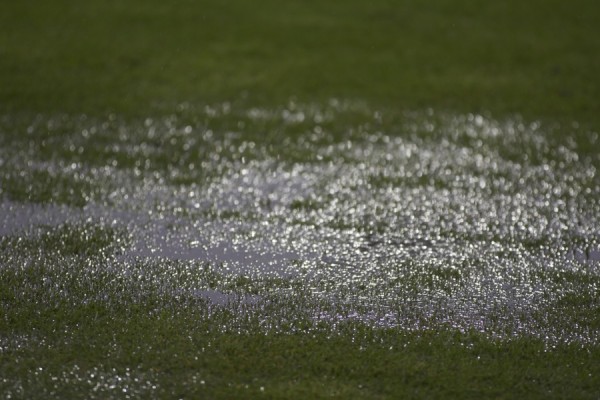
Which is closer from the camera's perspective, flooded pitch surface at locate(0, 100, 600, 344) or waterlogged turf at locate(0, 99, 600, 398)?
waterlogged turf at locate(0, 99, 600, 398)

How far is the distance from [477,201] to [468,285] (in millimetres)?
354

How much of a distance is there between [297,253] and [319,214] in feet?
0.56

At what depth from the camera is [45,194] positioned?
1900mm

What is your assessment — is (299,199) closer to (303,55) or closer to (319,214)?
(319,214)

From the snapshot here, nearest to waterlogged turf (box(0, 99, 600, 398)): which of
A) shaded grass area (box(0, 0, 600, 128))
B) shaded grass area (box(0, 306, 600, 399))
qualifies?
shaded grass area (box(0, 306, 600, 399))

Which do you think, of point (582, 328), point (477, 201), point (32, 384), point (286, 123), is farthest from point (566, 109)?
point (32, 384)

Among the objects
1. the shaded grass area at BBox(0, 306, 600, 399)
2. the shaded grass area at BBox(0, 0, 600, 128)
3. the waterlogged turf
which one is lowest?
the shaded grass area at BBox(0, 306, 600, 399)

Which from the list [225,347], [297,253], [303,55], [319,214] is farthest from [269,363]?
[303,55]

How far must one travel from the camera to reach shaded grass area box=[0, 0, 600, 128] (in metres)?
2.37

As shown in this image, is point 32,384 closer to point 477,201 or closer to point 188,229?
point 188,229

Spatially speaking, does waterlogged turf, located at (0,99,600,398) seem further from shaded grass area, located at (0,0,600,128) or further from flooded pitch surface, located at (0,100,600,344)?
shaded grass area, located at (0,0,600,128)

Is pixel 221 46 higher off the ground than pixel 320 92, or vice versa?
pixel 221 46

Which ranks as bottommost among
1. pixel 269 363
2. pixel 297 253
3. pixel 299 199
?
pixel 269 363

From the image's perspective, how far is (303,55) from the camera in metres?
2.59
